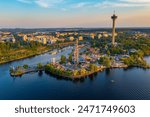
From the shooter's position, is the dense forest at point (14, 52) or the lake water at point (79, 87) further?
the dense forest at point (14, 52)

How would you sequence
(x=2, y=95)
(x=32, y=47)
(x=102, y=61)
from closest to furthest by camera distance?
(x=2, y=95)
(x=102, y=61)
(x=32, y=47)

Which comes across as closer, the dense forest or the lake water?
the lake water

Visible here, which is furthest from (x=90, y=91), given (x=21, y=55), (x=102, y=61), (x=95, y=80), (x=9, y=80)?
(x=21, y=55)

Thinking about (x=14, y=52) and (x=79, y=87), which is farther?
(x=14, y=52)

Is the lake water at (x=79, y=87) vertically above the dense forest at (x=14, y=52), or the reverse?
the dense forest at (x=14, y=52)

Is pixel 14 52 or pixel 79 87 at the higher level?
pixel 14 52

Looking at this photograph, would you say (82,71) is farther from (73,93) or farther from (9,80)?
(9,80)

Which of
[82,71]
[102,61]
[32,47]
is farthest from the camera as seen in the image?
[32,47]

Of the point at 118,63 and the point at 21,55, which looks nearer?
the point at 118,63
